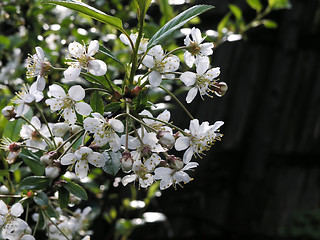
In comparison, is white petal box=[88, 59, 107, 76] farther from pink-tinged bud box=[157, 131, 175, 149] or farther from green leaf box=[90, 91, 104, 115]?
pink-tinged bud box=[157, 131, 175, 149]

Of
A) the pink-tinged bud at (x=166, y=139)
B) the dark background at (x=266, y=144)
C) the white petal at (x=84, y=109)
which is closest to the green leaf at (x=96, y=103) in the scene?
the white petal at (x=84, y=109)

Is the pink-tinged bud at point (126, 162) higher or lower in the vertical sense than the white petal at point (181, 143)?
lower

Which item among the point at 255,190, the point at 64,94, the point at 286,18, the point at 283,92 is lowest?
the point at 255,190

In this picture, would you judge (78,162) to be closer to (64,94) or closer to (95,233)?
(64,94)

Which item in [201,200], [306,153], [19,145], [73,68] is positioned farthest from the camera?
[306,153]

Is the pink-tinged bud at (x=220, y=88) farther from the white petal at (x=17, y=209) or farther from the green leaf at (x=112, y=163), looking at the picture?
the white petal at (x=17, y=209)

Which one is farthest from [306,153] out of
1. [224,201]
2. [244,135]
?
[224,201]

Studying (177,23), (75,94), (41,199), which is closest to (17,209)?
(41,199)
